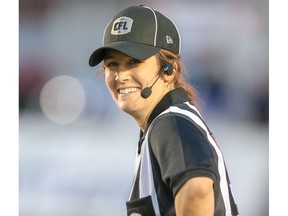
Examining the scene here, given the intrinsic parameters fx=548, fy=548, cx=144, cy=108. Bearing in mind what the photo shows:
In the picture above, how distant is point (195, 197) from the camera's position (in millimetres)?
852

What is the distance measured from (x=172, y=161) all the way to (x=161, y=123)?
84mm

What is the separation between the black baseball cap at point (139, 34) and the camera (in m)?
1.03

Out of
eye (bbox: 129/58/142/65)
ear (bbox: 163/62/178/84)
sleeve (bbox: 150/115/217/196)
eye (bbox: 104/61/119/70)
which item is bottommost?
sleeve (bbox: 150/115/217/196)

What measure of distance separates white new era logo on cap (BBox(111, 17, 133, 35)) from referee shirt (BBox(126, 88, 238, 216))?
15cm

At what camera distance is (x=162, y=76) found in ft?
3.51

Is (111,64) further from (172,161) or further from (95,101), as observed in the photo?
(95,101)

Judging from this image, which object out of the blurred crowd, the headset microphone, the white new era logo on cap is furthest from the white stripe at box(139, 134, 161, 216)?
the blurred crowd

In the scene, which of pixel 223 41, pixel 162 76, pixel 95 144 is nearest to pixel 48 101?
pixel 95 144

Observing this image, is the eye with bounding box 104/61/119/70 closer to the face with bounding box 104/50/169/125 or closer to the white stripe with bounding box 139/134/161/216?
the face with bounding box 104/50/169/125

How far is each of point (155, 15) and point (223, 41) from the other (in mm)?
997

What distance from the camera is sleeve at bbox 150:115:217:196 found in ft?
2.83

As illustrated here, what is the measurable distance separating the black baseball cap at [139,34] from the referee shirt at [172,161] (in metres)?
0.10
